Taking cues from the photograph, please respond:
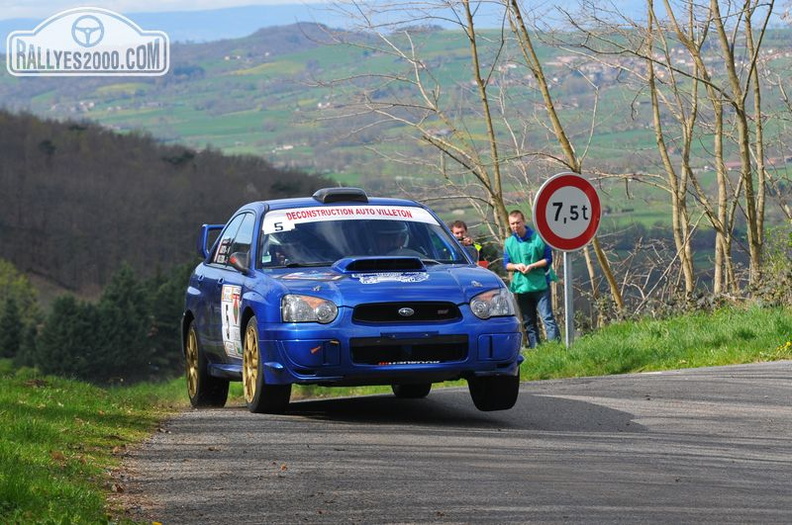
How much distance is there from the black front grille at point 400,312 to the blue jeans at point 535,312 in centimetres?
761

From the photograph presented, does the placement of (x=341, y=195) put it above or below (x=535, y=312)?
above

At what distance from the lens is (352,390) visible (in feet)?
57.5

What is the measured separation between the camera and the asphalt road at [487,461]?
6309mm

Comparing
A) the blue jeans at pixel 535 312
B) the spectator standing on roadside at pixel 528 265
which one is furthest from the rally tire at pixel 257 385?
the blue jeans at pixel 535 312

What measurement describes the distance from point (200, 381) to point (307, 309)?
2953 millimetres

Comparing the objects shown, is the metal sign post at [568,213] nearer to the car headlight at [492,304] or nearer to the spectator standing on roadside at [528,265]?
the spectator standing on roadside at [528,265]

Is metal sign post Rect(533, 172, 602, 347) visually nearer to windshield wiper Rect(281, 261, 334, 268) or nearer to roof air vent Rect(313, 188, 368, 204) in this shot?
roof air vent Rect(313, 188, 368, 204)

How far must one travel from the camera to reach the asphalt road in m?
6.31

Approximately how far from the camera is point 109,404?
12062mm

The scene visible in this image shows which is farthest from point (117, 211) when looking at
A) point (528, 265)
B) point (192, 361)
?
point (192, 361)

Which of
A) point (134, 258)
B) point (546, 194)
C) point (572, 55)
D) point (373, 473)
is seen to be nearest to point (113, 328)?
point (134, 258)

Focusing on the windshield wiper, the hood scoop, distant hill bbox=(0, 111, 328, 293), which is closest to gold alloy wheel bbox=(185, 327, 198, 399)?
the windshield wiper

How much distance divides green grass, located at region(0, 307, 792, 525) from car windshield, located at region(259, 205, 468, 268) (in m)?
1.63

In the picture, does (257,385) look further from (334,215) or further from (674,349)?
(674,349)
